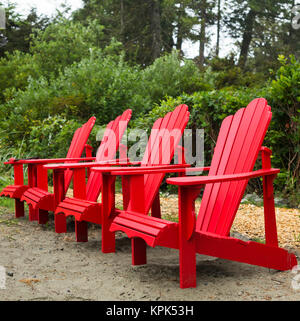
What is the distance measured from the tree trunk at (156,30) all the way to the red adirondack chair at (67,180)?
1359cm

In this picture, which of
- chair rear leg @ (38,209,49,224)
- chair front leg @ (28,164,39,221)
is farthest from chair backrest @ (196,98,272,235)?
chair front leg @ (28,164,39,221)

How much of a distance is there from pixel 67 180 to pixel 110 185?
151cm

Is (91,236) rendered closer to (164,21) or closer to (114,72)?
(114,72)

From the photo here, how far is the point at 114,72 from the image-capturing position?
8438 mm

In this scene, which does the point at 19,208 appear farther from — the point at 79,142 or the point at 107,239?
the point at 107,239

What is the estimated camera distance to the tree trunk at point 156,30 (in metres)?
17.2

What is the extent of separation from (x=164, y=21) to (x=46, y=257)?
1690cm

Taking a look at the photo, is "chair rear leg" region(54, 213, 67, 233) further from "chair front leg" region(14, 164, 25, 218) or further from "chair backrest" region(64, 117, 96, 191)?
"chair front leg" region(14, 164, 25, 218)

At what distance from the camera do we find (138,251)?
8.96ft

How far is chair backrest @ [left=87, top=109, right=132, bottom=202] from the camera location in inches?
155

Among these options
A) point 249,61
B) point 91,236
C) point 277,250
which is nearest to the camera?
point 277,250

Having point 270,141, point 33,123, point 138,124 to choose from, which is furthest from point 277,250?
point 33,123

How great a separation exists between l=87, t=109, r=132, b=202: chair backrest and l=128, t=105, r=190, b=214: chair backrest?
406mm

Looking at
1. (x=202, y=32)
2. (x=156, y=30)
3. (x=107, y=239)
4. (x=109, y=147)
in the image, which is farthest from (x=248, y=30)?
(x=107, y=239)
